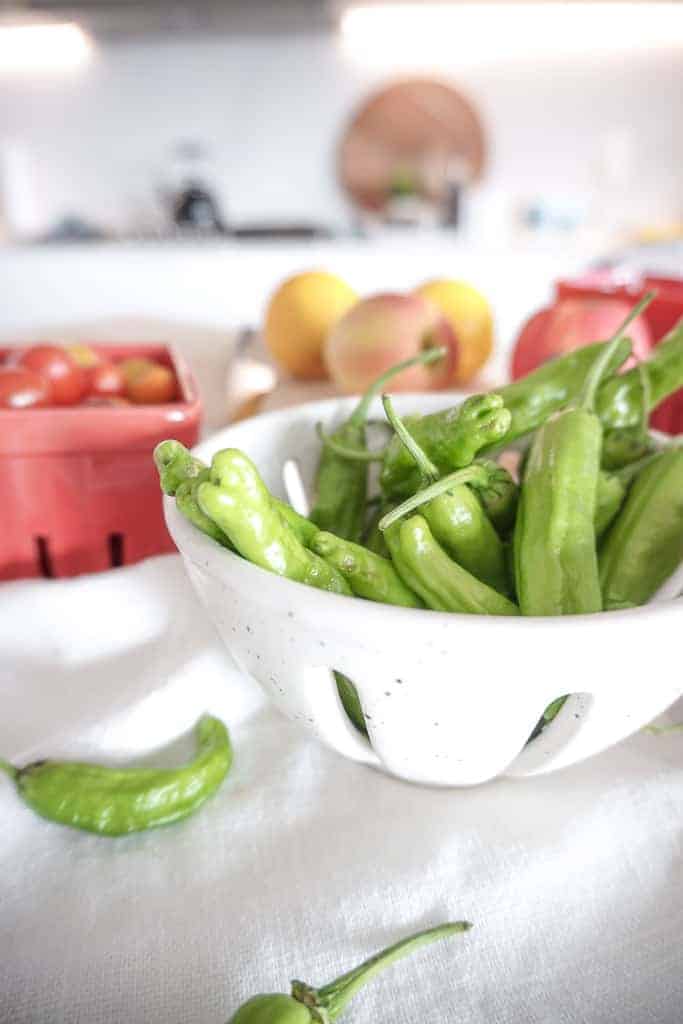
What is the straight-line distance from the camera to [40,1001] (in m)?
0.22

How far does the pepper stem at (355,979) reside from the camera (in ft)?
0.70

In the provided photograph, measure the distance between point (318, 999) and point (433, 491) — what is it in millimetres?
153

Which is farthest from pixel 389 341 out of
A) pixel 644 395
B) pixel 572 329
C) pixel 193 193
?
pixel 193 193

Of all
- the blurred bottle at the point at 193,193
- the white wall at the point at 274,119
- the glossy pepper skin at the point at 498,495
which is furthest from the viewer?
the white wall at the point at 274,119

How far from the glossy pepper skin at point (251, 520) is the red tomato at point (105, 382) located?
11.0 inches

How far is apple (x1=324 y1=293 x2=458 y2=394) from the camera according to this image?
56cm

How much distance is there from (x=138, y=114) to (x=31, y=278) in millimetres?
859

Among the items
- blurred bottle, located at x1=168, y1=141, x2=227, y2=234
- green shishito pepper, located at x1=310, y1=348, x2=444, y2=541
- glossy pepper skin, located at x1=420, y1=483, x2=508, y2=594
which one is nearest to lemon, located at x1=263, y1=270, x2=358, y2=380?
green shishito pepper, located at x1=310, y1=348, x2=444, y2=541

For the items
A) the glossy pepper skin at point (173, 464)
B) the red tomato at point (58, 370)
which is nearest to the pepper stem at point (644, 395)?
the glossy pepper skin at point (173, 464)

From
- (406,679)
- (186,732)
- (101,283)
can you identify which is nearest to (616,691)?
(406,679)

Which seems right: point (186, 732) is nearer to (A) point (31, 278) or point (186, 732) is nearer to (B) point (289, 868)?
(B) point (289, 868)

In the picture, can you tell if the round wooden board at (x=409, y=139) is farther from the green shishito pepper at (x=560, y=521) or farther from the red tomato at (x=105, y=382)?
the green shishito pepper at (x=560, y=521)

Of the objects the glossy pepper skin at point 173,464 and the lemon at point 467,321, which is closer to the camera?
the glossy pepper skin at point 173,464

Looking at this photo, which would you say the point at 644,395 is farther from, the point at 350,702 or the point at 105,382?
the point at 105,382
